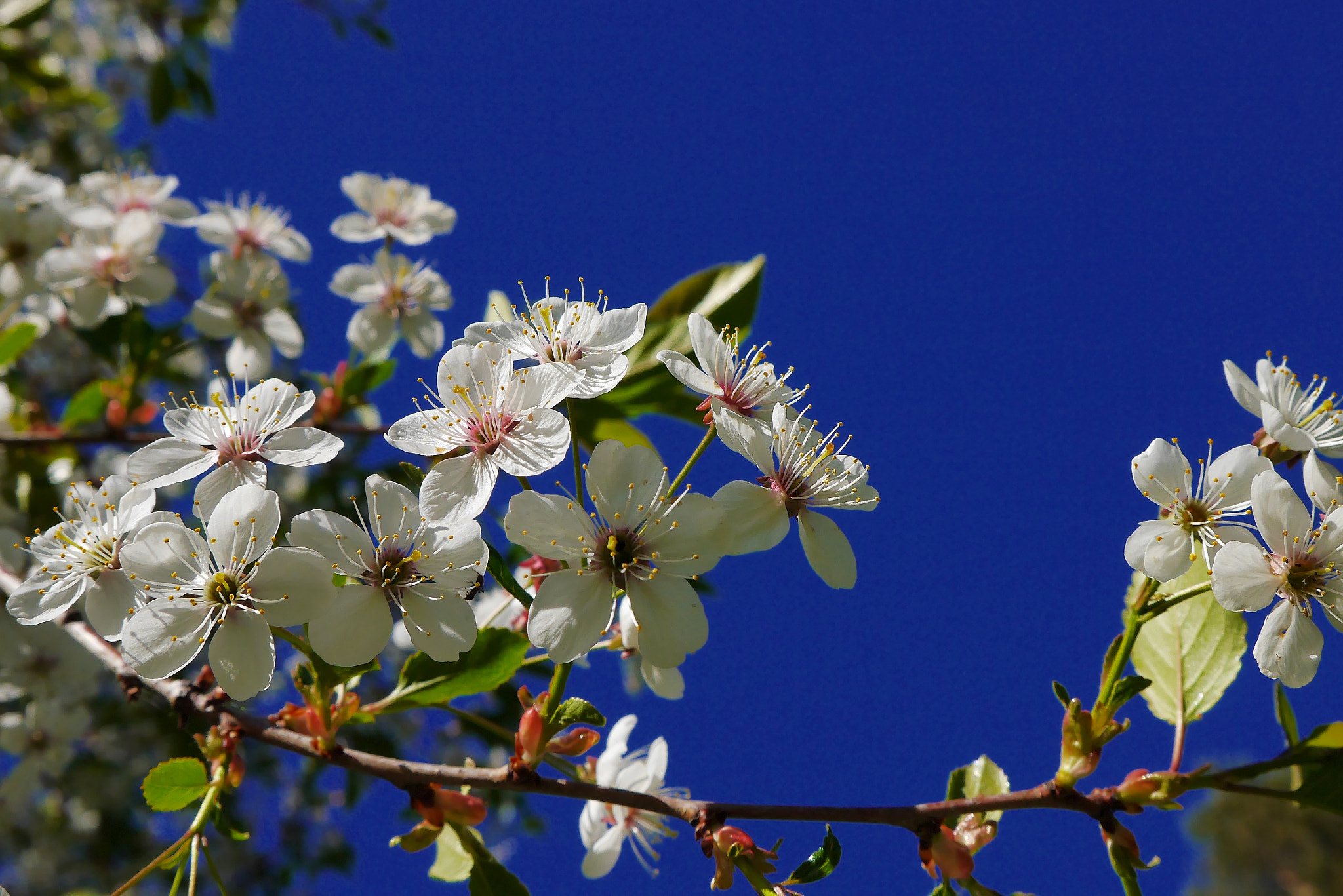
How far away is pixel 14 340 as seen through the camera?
181cm

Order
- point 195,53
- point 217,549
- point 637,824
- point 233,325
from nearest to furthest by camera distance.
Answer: point 217,549
point 637,824
point 233,325
point 195,53

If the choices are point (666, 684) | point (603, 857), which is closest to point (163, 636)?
point (666, 684)

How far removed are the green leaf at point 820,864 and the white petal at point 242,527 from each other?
673mm

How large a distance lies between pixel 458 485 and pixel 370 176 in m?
1.41

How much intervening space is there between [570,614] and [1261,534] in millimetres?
767

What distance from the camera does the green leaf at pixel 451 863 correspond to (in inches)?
54.1

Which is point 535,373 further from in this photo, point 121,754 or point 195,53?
point 121,754

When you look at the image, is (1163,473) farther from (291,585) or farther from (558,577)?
(291,585)

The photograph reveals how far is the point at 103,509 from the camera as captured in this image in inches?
46.2

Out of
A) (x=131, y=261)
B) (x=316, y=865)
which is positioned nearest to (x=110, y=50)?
(x=131, y=261)

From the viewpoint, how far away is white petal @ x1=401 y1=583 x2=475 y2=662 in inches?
38.3

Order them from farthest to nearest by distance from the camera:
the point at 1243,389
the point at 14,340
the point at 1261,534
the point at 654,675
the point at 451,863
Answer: the point at 14,340, the point at 451,863, the point at 654,675, the point at 1243,389, the point at 1261,534

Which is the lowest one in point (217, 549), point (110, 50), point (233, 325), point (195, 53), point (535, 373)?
point (217, 549)

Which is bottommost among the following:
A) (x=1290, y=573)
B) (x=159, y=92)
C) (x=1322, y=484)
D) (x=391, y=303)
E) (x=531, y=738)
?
(x=531, y=738)
